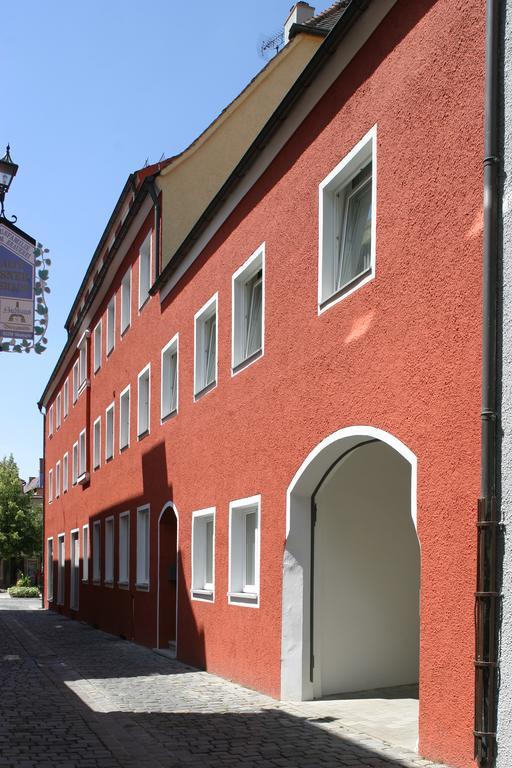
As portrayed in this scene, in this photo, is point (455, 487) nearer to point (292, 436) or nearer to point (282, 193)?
point (292, 436)

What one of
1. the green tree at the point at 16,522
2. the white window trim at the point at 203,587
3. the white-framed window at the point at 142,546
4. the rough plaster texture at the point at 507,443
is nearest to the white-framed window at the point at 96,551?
the white-framed window at the point at 142,546

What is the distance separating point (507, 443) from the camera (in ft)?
19.8

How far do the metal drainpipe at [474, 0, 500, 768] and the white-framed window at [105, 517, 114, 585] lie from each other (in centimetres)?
1731

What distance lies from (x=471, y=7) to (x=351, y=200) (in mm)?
2911

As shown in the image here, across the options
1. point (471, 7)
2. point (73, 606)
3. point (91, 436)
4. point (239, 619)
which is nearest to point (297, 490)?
point (239, 619)

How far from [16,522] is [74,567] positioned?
33.5m

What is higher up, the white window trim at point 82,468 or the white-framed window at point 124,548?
the white window trim at point 82,468

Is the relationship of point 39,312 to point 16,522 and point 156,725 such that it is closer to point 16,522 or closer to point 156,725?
point 156,725

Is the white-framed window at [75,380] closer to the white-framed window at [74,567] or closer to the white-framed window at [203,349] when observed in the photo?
the white-framed window at [74,567]

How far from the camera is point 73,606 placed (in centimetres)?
2994

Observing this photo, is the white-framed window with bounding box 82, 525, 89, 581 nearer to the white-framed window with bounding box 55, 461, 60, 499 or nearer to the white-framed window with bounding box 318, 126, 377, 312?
the white-framed window with bounding box 55, 461, 60, 499

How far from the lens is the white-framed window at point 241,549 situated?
12109 millimetres

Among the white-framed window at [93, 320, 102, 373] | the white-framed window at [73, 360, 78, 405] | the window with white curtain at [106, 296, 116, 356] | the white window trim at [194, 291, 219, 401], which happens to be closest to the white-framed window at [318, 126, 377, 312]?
the white window trim at [194, 291, 219, 401]

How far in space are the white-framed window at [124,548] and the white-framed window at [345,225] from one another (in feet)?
39.6
